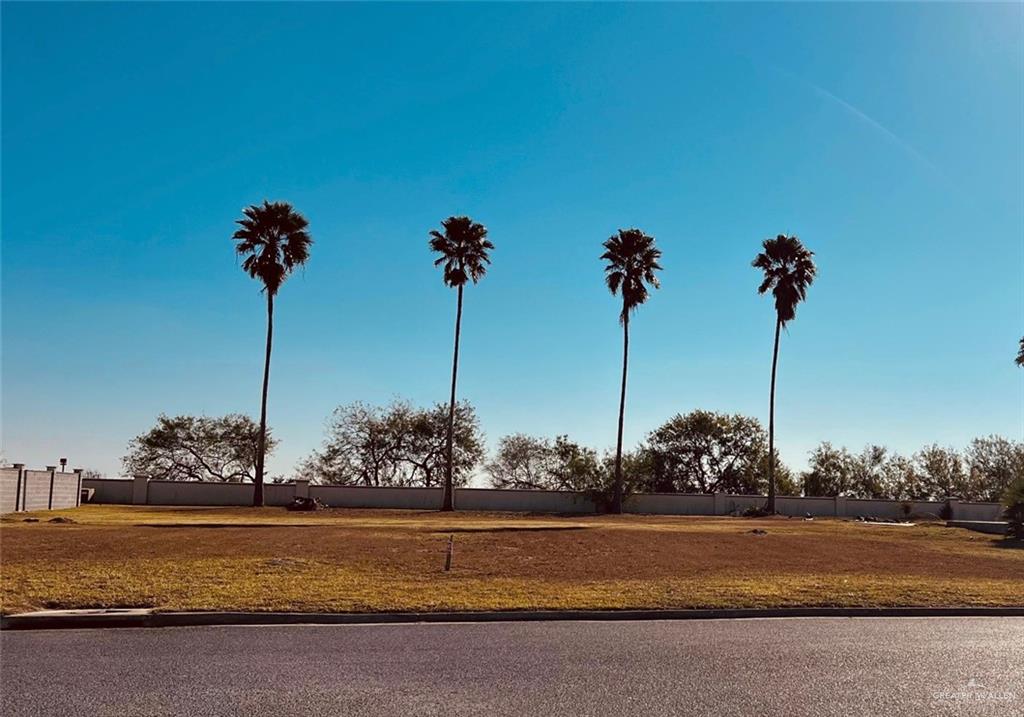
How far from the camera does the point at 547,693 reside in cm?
790

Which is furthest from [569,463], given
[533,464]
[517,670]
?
[517,670]

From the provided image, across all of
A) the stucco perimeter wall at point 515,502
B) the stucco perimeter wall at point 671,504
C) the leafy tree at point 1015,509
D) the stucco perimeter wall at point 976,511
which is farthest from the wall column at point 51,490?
the stucco perimeter wall at point 976,511

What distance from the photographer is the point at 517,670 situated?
888 cm

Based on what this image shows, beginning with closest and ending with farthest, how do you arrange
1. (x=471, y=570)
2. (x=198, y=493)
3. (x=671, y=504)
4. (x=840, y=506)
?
(x=471, y=570) < (x=198, y=493) < (x=671, y=504) < (x=840, y=506)

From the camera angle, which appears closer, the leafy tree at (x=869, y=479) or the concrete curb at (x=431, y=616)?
the concrete curb at (x=431, y=616)

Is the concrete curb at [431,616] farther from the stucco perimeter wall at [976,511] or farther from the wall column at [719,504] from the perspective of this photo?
the stucco perimeter wall at [976,511]

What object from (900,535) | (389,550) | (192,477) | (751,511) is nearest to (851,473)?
(751,511)

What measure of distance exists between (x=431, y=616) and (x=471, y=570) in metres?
5.99

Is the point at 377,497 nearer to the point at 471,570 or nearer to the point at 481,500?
the point at 481,500

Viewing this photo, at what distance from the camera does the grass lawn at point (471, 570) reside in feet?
44.5

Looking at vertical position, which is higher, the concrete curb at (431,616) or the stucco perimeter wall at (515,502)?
the concrete curb at (431,616)

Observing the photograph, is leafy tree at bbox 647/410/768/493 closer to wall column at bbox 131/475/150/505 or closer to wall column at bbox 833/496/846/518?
wall column at bbox 833/496/846/518

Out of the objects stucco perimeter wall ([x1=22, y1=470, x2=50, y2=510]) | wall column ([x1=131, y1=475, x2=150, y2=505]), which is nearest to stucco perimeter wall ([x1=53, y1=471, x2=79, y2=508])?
stucco perimeter wall ([x1=22, y1=470, x2=50, y2=510])

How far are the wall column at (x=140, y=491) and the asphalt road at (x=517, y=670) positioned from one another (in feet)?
165
